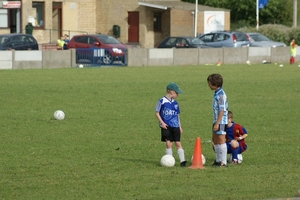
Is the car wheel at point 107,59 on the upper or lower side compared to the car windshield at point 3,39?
lower

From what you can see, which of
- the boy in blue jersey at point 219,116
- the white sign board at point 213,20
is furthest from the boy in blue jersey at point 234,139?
the white sign board at point 213,20

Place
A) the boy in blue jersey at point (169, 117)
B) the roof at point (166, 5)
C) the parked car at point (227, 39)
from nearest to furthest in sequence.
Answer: the boy in blue jersey at point (169, 117)
the parked car at point (227, 39)
the roof at point (166, 5)

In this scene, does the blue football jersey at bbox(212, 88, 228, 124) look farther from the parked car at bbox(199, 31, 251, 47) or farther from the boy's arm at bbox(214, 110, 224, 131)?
the parked car at bbox(199, 31, 251, 47)

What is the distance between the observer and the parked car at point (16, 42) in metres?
41.2

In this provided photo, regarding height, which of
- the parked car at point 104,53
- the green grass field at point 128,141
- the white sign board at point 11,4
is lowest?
the green grass field at point 128,141

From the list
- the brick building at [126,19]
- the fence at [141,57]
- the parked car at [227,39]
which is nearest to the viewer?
the fence at [141,57]

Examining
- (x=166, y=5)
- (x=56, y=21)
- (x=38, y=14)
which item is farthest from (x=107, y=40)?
(x=166, y=5)

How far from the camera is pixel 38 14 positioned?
5994cm

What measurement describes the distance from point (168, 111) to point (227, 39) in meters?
36.4

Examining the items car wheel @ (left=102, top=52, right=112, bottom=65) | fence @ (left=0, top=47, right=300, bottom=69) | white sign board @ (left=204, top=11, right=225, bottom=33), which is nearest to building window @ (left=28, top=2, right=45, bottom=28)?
white sign board @ (left=204, top=11, right=225, bottom=33)

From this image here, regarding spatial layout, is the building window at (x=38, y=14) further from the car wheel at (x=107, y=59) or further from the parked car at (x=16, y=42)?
the car wheel at (x=107, y=59)

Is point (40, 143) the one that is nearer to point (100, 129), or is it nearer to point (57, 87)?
point (100, 129)

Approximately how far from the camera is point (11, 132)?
16.1 m

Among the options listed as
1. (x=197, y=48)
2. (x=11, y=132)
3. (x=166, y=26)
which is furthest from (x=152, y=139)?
(x=166, y=26)
